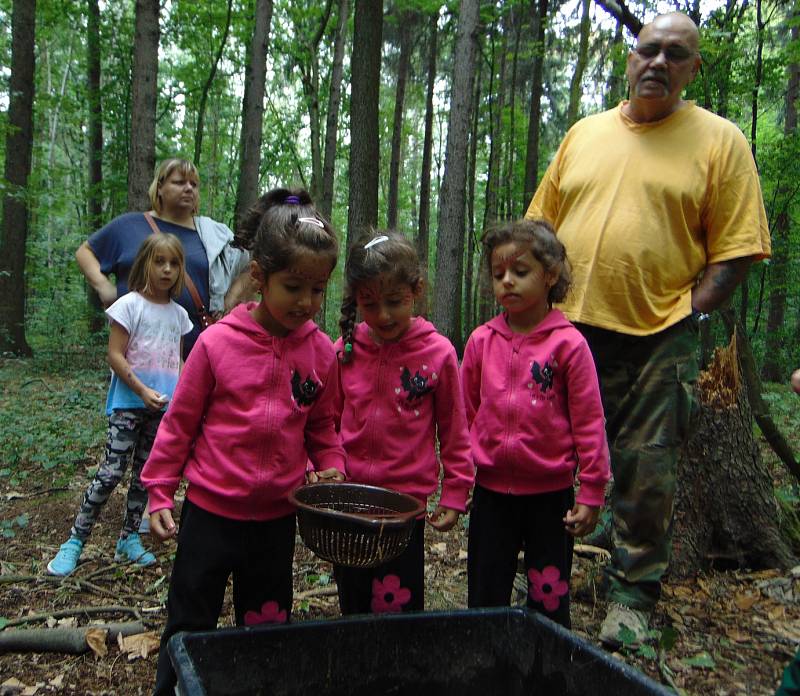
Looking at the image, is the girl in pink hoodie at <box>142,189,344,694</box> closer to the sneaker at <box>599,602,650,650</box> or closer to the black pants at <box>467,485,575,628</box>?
the black pants at <box>467,485,575,628</box>

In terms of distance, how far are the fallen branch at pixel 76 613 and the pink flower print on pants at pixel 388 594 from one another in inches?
50.7

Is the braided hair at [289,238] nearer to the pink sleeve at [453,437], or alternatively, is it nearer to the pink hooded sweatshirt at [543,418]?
the pink sleeve at [453,437]

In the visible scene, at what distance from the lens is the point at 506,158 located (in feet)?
59.2

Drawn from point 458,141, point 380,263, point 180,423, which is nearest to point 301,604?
point 180,423

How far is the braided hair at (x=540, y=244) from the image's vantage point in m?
2.62

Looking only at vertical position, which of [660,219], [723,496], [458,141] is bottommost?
[723,496]

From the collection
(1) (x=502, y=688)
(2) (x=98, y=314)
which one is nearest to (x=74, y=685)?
(1) (x=502, y=688)

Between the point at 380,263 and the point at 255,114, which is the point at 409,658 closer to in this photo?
the point at 380,263

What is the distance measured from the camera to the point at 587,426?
100 inches

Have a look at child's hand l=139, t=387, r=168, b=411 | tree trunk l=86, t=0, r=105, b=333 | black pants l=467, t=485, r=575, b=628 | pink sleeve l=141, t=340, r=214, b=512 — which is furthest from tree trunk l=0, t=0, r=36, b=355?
black pants l=467, t=485, r=575, b=628

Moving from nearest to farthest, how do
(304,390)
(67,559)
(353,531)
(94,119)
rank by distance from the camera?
1. (353,531)
2. (304,390)
3. (67,559)
4. (94,119)

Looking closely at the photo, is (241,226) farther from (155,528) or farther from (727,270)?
(727,270)

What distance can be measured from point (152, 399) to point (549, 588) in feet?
7.06

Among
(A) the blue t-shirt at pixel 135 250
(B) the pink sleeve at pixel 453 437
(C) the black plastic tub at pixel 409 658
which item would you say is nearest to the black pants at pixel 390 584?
(B) the pink sleeve at pixel 453 437
